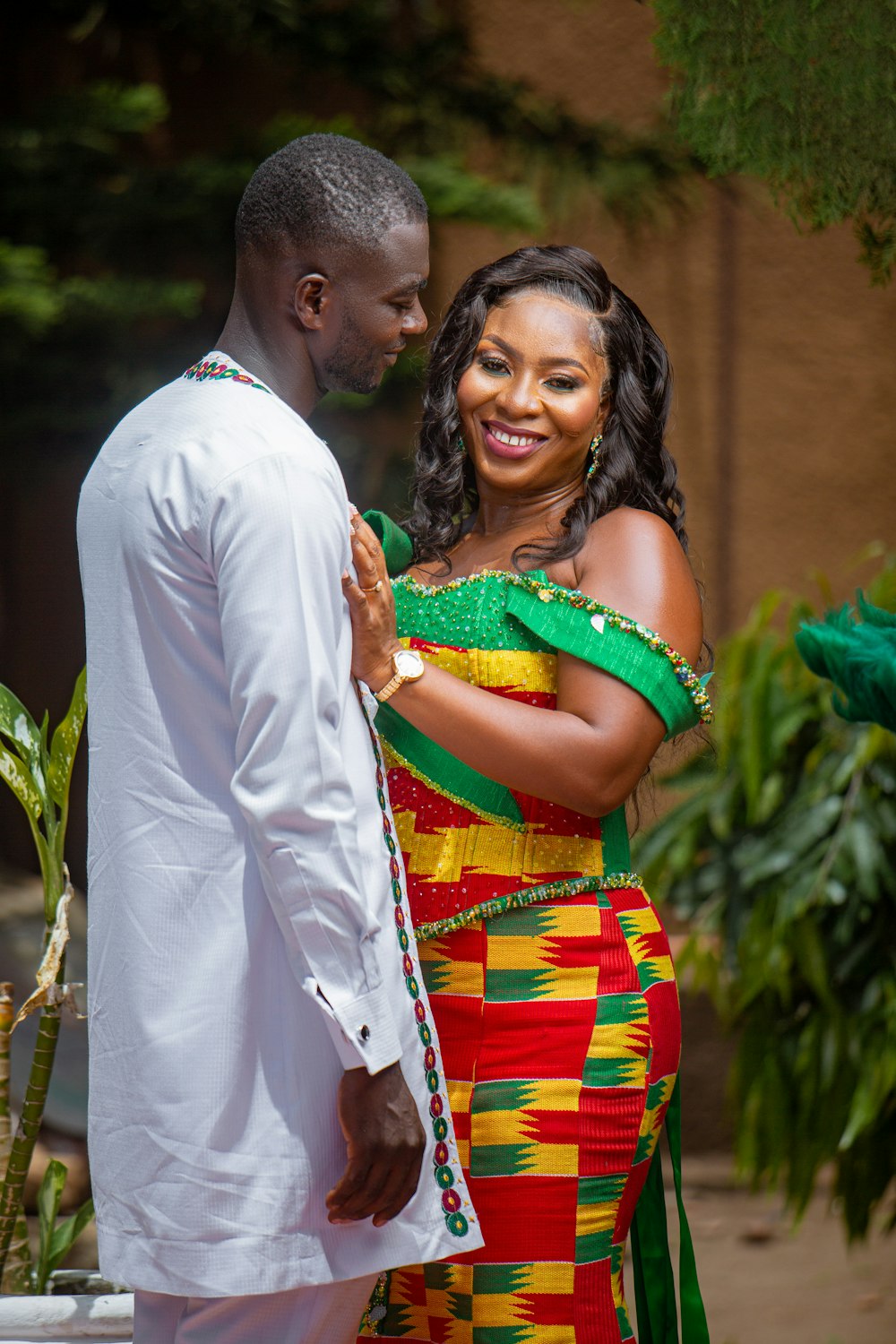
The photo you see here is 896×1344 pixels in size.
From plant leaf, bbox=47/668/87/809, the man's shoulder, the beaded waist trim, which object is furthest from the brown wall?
the man's shoulder

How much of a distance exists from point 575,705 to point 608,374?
0.49 metres

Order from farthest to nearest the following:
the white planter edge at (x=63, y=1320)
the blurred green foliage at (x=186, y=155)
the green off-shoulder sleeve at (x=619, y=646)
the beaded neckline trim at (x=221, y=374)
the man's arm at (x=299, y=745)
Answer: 1. the blurred green foliage at (x=186, y=155)
2. the white planter edge at (x=63, y=1320)
3. the green off-shoulder sleeve at (x=619, y=646)
4. the beaded neckline trim at (x=221, y=374)
5. the man's arm at (x=299, y=745)

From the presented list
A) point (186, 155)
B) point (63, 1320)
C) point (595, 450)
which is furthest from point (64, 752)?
point (186, 155)

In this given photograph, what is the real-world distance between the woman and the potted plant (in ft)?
2.34

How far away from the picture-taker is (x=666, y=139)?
4.28m

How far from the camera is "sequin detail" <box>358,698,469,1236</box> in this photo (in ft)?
5.17

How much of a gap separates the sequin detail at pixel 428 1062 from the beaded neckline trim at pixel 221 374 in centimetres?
36

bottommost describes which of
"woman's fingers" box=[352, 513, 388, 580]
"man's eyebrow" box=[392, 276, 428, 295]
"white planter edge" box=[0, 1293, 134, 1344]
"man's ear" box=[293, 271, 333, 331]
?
"white planter edge" box=[0, 1293, 134, 1344]

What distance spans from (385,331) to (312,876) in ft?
1.94

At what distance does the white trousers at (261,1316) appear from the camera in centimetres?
148

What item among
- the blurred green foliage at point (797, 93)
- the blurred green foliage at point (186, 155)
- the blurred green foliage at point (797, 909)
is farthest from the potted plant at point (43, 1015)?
the blurred green foliage at point (797, 909)

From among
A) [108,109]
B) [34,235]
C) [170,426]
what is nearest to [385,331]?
[170,426]

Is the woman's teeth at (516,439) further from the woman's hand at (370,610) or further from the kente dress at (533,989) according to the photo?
the woman's hand at (370,610)

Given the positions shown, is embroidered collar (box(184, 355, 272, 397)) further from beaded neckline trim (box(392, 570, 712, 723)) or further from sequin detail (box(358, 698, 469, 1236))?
beaded neckline trim (box(392, 570, 712, 723))
